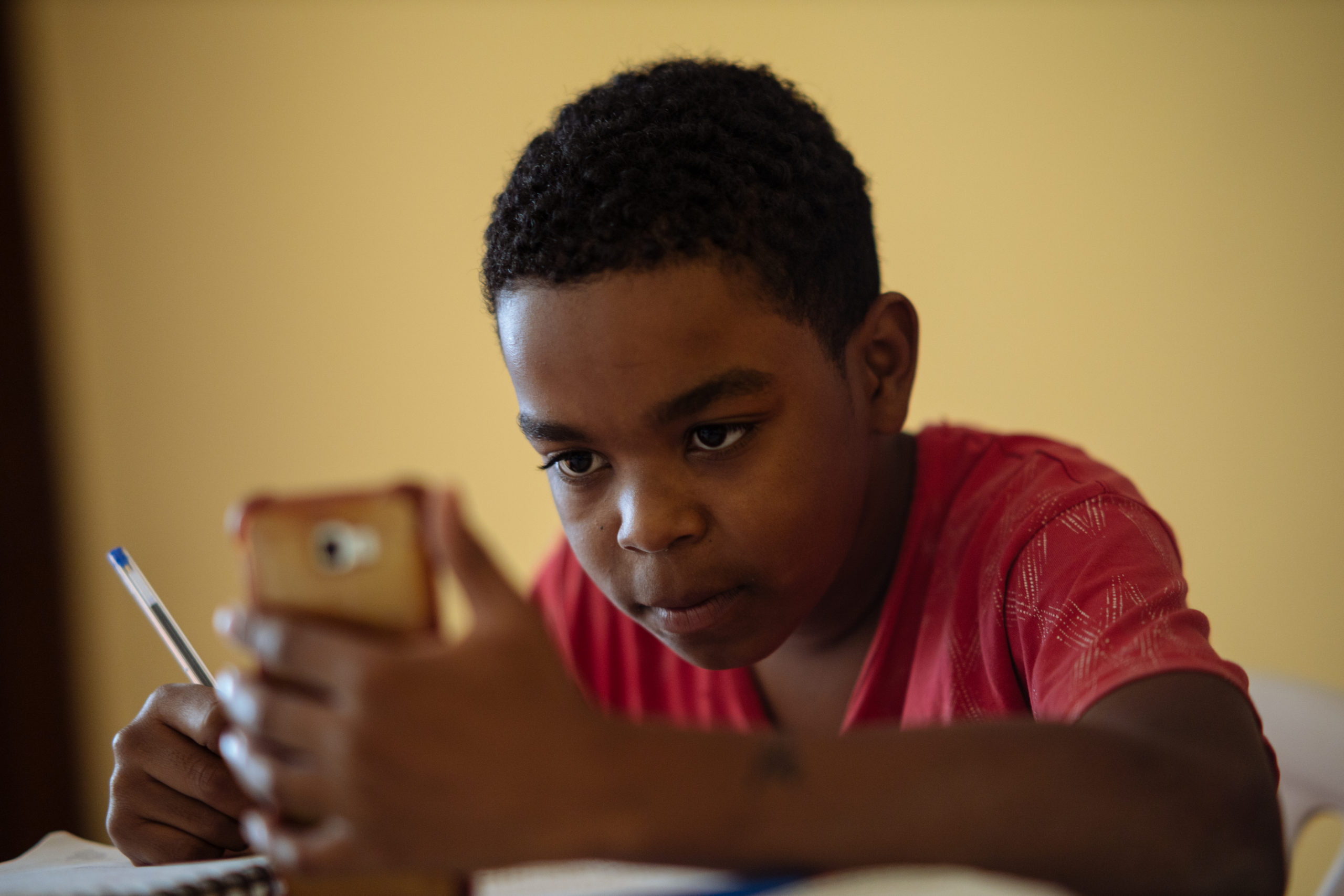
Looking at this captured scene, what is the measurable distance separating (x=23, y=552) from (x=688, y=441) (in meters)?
1.47

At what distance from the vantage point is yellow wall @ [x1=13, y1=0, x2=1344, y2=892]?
1241mm

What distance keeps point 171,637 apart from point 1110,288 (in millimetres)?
1167

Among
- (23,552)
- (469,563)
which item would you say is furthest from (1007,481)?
(23,552)

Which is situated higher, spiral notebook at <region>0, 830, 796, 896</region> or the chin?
the chin

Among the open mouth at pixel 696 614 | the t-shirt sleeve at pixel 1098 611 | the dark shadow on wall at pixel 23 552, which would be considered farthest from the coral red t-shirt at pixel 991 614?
the dark shadow on wall at pixel 23 552

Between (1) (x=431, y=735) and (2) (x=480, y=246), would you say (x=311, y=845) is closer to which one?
(1) (x=431, y=735)

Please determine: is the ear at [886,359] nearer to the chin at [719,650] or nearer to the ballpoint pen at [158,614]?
the chin at [719,650]

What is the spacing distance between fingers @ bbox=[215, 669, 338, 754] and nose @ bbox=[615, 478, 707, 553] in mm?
257

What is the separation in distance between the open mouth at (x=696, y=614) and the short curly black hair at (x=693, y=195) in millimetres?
180

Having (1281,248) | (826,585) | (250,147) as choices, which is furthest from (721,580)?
(250,147)

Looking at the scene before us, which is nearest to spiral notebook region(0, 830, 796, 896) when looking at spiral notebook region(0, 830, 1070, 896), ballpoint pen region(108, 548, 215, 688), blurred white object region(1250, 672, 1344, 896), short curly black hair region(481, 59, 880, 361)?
spiral notebook region(0, 830, 1070, 896)

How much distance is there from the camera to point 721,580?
0.61 m

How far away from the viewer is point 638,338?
1.87 ft

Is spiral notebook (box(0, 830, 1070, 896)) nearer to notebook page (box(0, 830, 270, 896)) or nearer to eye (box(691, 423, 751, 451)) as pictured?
notebook page (box(0, 830, 270, 896))
